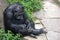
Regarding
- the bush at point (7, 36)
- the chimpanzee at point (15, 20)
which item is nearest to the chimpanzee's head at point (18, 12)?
the chimpanzee at point (15, 20)

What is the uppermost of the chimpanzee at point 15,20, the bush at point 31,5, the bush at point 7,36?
the bush at point 31,5

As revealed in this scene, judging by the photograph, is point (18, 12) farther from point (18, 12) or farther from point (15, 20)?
point (15, 20)

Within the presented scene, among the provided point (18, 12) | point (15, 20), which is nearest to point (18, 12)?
point (18, 12)

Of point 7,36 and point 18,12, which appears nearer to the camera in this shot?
point 7,36

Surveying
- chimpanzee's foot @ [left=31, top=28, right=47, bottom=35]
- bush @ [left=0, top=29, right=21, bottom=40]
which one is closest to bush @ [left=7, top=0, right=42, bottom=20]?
chimpanzee's foot @ [left=31, top=28, right=47, bottom=35]

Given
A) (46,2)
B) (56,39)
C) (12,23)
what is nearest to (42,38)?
(56,39)

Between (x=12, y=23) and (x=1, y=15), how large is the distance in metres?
0.33

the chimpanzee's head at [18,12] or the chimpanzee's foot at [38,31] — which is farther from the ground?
the chimpanzee's head at [18,12]

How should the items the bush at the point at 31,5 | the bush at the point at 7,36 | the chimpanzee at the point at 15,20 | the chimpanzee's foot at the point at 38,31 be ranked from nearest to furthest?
the bush at the point at 7,36 → the chimpanzee at the point at 15,20 → the chimpanzee's foot at the point at 38,31 → the bush at the point at 31,5

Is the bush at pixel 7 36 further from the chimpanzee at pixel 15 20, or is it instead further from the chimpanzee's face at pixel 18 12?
the chimpanzee's face at pixel 18 12

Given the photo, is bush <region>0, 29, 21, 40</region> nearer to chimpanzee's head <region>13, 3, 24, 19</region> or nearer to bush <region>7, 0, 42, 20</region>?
chimpanzee's head <region>13, 3, 24, 19</region>

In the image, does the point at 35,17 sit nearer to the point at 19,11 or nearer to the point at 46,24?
the point at 46,24

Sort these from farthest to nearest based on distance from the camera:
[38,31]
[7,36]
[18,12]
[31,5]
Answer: [31,5], [38,31], [18,12], [7,36]

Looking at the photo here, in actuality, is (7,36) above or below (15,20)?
below
